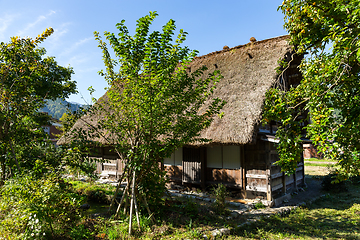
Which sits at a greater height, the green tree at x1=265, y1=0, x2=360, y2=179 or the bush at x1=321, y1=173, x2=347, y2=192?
the green tree at x1=265, y1=0, x2=360, y2=179

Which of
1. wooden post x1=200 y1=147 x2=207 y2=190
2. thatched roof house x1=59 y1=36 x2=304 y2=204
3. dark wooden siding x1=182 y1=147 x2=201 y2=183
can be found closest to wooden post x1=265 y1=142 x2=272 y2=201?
thatched roof house x1=59 y1=36 x2=304 y2=204

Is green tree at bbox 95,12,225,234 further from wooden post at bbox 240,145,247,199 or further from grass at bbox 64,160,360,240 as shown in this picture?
wooden post at bbox 240,145,247,199

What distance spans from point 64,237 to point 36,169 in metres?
1.59

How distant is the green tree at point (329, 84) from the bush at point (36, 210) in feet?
13.2

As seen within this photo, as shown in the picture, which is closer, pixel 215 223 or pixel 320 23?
pixel 320 23

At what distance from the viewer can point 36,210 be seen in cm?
330

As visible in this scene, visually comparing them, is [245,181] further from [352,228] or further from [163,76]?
[163,76]

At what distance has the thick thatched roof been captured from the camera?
24.1 feet

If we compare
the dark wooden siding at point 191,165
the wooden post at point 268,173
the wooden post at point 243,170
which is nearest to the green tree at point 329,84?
the wooden post at point 268,173

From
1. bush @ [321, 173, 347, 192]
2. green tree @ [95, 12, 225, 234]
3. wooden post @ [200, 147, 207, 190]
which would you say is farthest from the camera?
bush @ [321, 173, 347, 192]

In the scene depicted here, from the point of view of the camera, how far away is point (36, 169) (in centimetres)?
459

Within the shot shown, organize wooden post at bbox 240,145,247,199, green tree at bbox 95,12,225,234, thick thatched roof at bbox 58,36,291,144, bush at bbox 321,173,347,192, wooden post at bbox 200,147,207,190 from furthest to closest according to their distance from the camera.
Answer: bush at bbox 321,173,347,192 < wooden post at bbox 200,147,207,190 < wooden post at bbox 240,145,247,199 < thick thatched roof at bbox 58,36,291,144 < green tree at bbox 95,12,225,234

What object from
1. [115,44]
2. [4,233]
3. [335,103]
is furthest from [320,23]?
[4,233]

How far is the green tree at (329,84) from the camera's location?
3156 millimetres
